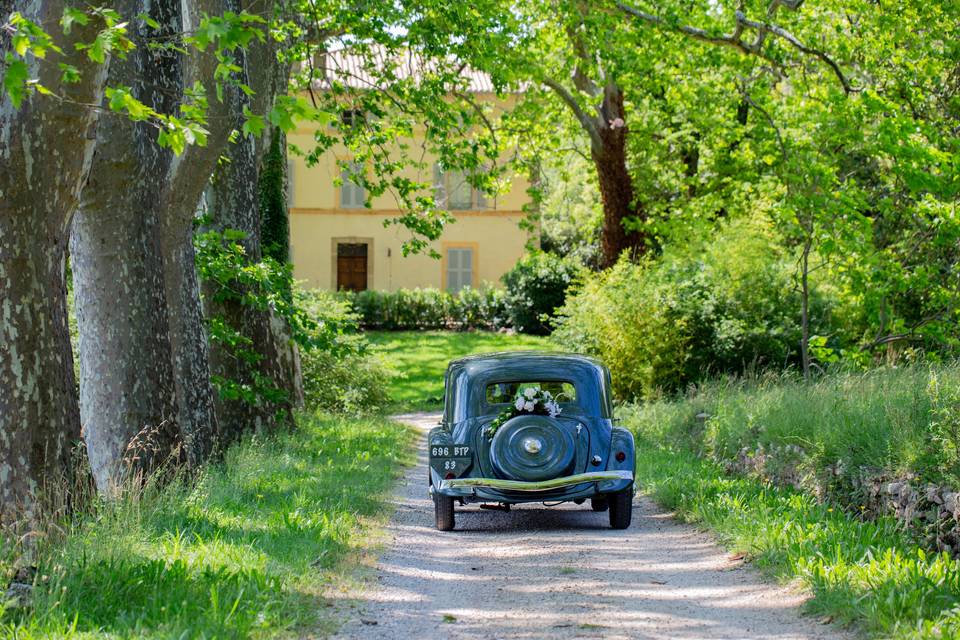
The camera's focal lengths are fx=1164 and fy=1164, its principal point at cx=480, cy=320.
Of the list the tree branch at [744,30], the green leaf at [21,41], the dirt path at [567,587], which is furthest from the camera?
the tree branch at [744,30]

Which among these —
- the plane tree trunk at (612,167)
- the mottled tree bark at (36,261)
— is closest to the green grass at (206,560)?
the mottled tree bark at (36,261)

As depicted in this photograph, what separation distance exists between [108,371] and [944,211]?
413 inches

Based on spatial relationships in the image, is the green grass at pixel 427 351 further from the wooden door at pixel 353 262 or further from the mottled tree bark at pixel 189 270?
the mottled tree bark at pixel 189 270

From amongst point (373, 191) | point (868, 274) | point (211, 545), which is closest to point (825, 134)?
point (868, 274)

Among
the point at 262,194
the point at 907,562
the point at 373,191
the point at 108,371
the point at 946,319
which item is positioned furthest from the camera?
the point at 262,194

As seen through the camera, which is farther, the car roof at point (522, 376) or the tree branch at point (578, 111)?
the tree branch at point (578, 111)

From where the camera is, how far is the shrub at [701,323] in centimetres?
2020

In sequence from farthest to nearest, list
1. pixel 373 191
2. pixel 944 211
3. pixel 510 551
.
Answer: pixel 373 191, pixel 944 211, pixel 510 551

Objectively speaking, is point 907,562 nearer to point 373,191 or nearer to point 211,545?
point 211,545

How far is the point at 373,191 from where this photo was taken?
1770 centimetres

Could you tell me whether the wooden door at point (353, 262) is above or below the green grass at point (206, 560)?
above

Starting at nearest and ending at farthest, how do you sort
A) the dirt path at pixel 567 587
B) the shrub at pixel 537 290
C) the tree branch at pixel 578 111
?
the dirt path at pixel 567 587 < the tree branch at pixel 578 111 < the shrub at pixel 537 290

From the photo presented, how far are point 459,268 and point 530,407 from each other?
35526 mm

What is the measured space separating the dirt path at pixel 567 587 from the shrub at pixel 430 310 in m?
29.1
